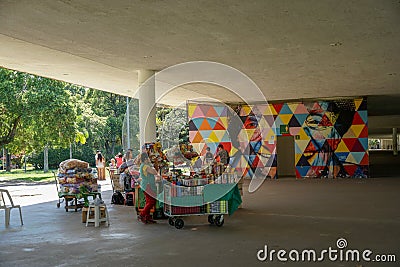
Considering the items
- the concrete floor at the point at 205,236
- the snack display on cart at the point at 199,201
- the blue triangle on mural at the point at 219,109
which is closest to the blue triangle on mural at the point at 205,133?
the blue triangle on mural at the point at 219,109

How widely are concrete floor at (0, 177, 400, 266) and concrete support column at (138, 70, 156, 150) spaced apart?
2.00m

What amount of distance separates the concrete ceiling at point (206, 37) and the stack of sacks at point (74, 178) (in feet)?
8.56

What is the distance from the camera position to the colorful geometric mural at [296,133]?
19359 mm

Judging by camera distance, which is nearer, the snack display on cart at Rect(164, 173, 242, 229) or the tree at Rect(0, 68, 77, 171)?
the snack display on cart at Rect(164, 173, 242, 229)

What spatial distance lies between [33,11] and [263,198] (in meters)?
8.06

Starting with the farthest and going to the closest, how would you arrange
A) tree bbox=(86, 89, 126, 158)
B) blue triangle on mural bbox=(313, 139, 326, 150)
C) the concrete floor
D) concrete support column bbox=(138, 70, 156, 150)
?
tree bbox=(86, 89, 126, 158) → blue triangle on mural bbox=(313, 139, 326, 150) → concrete support column bbox=(138, 70, 156, 150) → the concrete floor

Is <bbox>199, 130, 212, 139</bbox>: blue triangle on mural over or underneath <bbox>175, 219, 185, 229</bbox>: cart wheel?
over

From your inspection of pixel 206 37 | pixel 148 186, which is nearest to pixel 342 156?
pixel 206 37

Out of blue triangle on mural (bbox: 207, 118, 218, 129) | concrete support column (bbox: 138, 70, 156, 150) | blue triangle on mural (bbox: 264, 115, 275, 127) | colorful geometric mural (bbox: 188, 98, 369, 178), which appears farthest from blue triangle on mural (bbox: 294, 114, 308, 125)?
concrete support column (bbox: 138, 70, 156, 150)

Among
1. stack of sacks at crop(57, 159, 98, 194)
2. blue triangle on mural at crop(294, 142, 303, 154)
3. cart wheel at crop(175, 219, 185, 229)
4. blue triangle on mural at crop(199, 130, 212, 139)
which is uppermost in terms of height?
blue triangle on mural at crop(199, 130, 212, 139)

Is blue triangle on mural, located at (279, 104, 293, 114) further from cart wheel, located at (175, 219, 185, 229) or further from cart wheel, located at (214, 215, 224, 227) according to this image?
cart wheel, located at (175, 219, 185, 229)

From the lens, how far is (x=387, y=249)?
20.8ft

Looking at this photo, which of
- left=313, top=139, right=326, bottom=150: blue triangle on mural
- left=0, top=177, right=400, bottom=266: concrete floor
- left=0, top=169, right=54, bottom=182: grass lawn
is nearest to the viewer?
left=0, top=177, right=400, bottom=266: concrete floor

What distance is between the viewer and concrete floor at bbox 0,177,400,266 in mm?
6215
